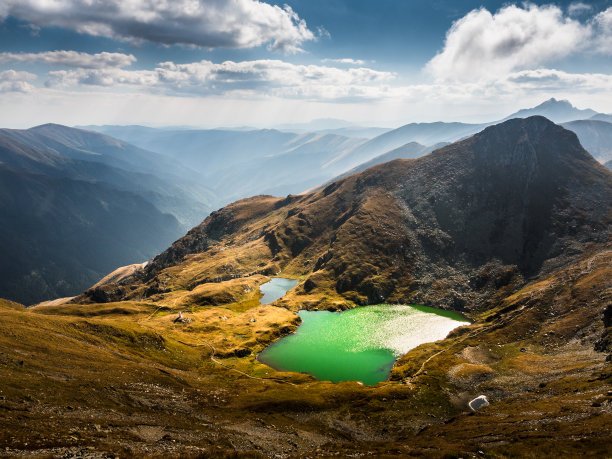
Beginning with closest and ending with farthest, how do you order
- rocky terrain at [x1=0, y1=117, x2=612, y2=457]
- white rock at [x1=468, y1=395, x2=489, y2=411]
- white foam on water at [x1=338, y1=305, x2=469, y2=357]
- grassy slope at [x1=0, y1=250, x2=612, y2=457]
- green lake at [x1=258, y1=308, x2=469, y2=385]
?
rocky terrain at [x1=0, y1=117, x2=612, y2=457] → grassy slope at [x1=0, y1=250, x2=612, y2=457] → white rock at [x1=468, y1=395, x2=489, y2=411] → green lake at [x1=258, y1=308, x2=469, y2=385] → white foam on water at [x1=338, y1=305, x2=469, y2=357]

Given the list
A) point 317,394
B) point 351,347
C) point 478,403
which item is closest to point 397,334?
point 351,347

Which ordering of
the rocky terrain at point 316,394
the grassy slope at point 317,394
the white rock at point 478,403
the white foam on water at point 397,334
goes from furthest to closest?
1. the white foam on water at point 397,334
2. the white rock at point 478,403
3. the grassy slope at point 317,394
4. the rocky terrain at point 316,394

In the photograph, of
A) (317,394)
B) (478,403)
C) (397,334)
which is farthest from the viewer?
(397,334)

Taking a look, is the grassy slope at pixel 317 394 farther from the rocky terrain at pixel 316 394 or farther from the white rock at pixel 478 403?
the white rock at pixel 478 403

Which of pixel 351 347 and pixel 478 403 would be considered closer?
pixel 478 403

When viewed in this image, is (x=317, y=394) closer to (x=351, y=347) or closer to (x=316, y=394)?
(x=316, y=394)

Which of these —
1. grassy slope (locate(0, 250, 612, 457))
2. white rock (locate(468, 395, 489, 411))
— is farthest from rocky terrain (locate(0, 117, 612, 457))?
white rock (locate(468, 395, 489, 411))

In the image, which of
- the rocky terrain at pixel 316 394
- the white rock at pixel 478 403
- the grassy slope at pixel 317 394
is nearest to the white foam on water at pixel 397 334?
the rocky terrain at pixel 316 394

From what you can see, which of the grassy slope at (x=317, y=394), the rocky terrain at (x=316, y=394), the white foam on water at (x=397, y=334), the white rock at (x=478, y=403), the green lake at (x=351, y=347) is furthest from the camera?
the white foam on water at (x=397, y=334)

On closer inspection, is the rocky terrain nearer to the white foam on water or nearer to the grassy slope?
the grassy slope
